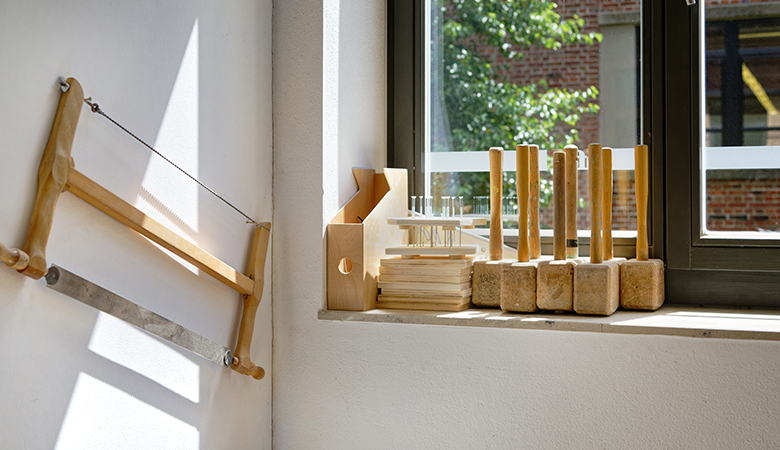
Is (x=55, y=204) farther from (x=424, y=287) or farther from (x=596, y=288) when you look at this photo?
(x=596, y=288)

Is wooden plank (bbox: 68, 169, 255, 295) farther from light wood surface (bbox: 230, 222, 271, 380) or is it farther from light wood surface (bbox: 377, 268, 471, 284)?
light wood surface (bbox: 377, 268, 471, 284)

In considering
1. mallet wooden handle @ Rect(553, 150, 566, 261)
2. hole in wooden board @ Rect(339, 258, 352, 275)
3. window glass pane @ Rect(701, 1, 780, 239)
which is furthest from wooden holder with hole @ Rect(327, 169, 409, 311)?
window glass pane @ Rect(701, 1, 780, 239)

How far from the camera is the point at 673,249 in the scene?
161cm

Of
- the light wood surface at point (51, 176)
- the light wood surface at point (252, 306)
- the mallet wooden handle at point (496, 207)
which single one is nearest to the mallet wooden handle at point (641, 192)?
the mallet wooden handle at point (496, 207)

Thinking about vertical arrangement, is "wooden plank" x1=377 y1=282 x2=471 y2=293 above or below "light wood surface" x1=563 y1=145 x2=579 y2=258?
below

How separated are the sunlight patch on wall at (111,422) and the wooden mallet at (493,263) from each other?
732mm

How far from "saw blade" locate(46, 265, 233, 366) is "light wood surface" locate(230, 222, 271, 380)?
0.10ft

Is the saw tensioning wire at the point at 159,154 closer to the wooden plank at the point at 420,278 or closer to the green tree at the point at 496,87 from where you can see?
the wooden plank at the point at 420,278

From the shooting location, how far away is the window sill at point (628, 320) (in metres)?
1.28

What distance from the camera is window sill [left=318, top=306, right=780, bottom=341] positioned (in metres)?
1.28

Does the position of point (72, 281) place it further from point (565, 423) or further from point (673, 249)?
point (673, 249)

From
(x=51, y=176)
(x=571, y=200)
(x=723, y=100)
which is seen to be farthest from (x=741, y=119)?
(x=51, y=176)

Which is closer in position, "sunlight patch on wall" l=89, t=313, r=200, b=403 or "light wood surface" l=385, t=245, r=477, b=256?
"sunlight patch on wall" l=89, t=313, r=200, b=403

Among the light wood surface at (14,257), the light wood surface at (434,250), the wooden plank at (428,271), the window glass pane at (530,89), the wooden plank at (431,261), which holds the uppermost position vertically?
the window glass pane at (530,89)
